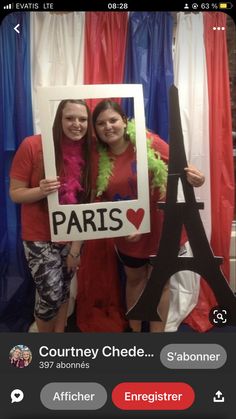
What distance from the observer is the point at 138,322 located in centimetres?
67

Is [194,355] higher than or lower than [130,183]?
lower

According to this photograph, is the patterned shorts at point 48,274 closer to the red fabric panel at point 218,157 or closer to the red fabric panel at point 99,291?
the red fabric panel at point 99,291

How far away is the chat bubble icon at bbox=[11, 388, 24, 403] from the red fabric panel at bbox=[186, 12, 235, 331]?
1.10 feet

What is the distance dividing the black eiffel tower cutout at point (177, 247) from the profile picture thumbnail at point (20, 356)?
0.66 ft

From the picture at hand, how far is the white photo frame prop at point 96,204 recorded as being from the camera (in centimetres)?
61

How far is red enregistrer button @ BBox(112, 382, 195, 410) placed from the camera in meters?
0.58

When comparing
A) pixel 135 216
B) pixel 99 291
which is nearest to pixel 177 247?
pixel 135 216

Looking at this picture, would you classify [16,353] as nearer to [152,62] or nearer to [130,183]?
[130,183]

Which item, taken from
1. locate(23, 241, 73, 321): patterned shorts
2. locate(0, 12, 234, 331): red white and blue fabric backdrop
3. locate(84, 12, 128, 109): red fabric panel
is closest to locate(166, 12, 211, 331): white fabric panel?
locate(0, 12, 234, 331): red white and blue fabric backdrop

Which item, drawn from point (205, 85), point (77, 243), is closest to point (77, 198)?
point (77, 243)

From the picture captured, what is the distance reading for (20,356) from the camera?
60cm

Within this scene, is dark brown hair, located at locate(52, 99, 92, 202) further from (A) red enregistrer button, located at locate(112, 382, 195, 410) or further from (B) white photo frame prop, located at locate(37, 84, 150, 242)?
(A) red enregistrer button, located at locate(112, 382, 195, 410)

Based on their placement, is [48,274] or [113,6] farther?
[48,274]

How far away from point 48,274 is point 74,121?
1.07 ft
